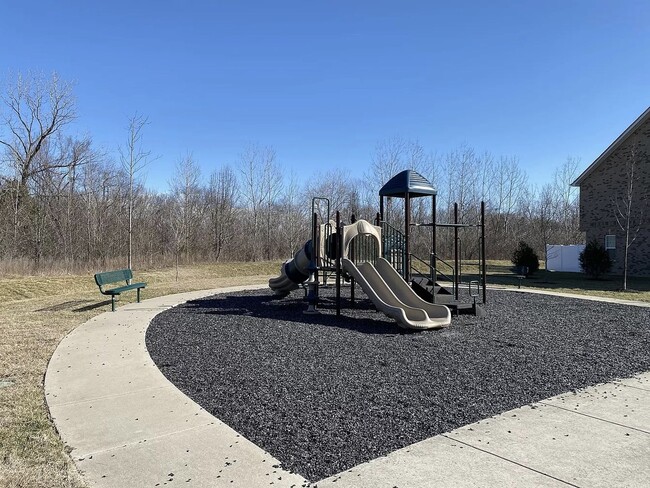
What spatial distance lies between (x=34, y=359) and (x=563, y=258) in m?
30.3

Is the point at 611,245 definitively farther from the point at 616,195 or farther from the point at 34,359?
the point at 34,359

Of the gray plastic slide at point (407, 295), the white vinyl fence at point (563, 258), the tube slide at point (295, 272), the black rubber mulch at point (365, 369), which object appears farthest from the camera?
the white vinyl fence at point (563, 258)

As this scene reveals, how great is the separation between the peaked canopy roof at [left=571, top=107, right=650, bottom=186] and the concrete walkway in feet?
70.4

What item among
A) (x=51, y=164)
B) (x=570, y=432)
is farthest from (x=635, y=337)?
(x=51, y=164)

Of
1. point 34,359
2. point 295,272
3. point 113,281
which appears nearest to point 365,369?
point 34,359

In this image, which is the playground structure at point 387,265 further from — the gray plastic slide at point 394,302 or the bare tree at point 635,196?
the bare tree at point 635,196

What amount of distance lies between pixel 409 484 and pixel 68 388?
3977 millimetres

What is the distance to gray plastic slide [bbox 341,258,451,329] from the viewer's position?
870 centimetres

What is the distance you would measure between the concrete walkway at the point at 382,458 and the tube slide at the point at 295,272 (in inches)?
280

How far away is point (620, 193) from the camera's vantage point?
23.6 meters

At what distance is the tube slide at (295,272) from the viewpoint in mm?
12266

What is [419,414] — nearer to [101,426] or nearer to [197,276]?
[101,426]

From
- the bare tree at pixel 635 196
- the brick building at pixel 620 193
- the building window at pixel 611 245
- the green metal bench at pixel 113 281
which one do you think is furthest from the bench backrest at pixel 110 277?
the building window at pixel 611 245

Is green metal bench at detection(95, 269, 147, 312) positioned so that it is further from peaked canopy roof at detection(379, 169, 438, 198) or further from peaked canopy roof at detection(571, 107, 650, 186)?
peaked canopy roof at detection(571, 107, 650, 186)
